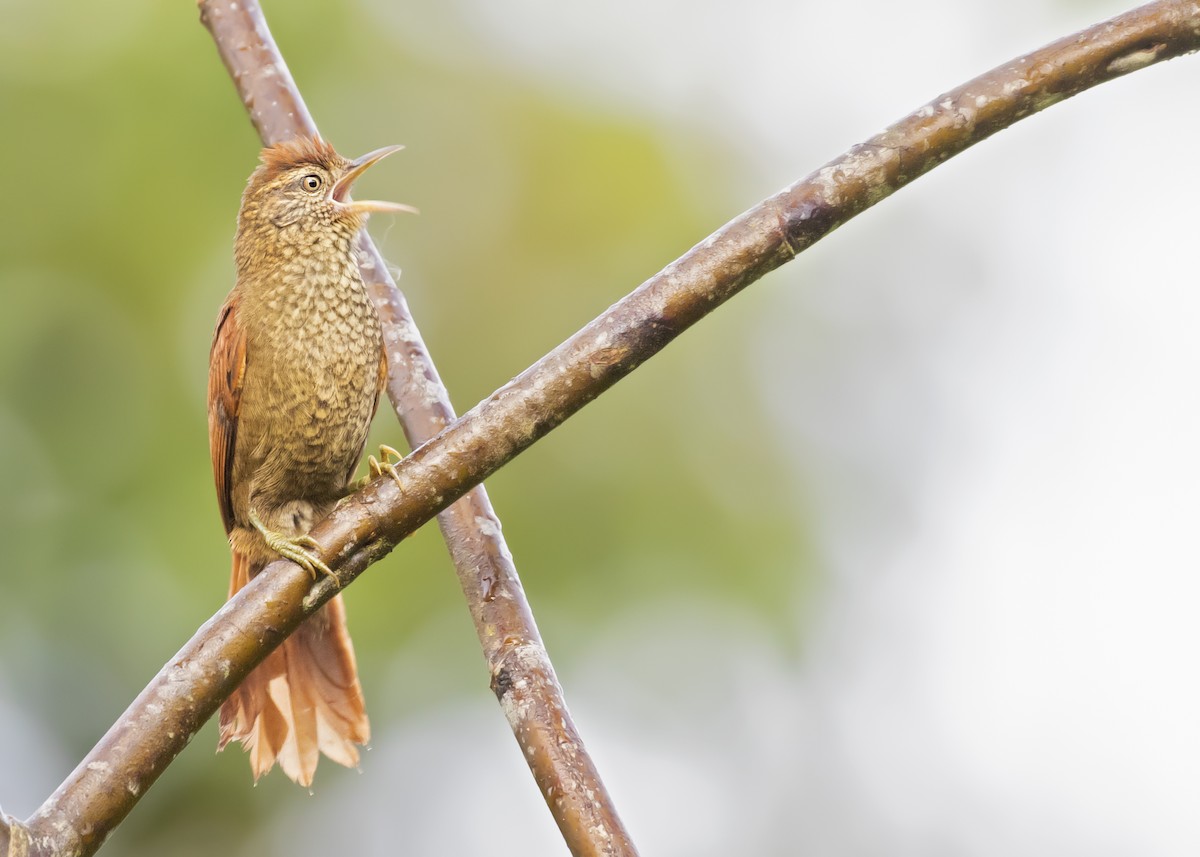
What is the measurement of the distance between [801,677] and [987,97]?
6.12m

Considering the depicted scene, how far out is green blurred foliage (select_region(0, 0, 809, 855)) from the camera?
24.2 feet

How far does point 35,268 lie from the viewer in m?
8.27

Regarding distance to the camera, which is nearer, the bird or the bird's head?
the bird

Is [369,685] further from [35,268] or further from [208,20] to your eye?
[208,20]

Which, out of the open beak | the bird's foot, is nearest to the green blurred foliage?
the open beak

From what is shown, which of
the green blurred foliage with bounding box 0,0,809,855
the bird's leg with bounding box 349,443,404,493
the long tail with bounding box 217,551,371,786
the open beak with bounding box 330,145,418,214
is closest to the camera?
the bird's leg with bounding box 349,443,404,493

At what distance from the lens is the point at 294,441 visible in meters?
3.47

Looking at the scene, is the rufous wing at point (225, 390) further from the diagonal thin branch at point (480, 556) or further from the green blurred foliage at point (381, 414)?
the green blurred foliage at point (381, 414)

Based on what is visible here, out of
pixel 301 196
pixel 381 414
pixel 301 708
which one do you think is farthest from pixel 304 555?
pixel 381 414

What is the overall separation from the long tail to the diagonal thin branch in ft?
2.07

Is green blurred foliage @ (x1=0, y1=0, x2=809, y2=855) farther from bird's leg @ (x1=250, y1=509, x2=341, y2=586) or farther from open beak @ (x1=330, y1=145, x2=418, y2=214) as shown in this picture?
bird's leg @ (x1=250, y1=509, x2=341, y2=586)

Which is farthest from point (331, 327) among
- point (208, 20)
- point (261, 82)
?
point (208, 20)

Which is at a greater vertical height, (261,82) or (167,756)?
(261,82)

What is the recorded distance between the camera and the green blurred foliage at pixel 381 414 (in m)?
7.37
